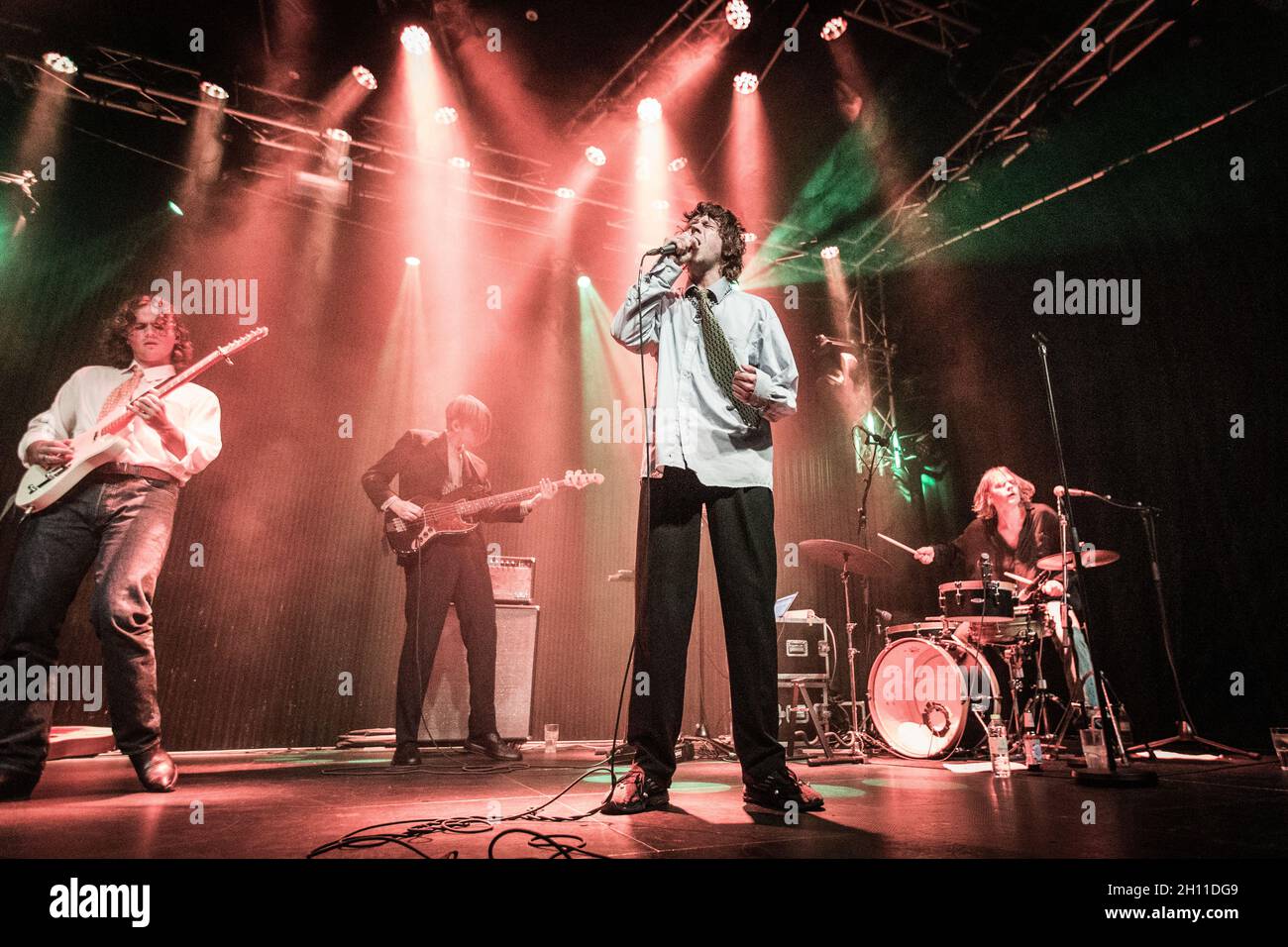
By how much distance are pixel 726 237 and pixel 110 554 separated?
8.98ft

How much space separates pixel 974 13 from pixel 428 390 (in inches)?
228

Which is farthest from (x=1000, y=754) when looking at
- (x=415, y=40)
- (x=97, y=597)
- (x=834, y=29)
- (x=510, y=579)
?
(x=415, y=40)

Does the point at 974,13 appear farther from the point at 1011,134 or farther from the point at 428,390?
the point at 428,390

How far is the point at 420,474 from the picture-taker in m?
4.73

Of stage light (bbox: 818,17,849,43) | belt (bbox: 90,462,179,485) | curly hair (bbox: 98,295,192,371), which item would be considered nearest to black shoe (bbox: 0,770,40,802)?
belt (bbox: 90,462,179,485)

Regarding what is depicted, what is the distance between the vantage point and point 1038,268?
6184 millimetres

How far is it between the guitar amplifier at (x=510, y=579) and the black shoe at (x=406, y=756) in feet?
4.95

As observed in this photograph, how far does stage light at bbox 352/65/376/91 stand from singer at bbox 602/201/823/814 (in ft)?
15.3

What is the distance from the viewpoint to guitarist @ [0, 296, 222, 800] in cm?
257

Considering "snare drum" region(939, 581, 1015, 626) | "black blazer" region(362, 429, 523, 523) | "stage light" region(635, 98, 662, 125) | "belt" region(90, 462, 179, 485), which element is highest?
"stage light" region(635, 98, 662, 125)

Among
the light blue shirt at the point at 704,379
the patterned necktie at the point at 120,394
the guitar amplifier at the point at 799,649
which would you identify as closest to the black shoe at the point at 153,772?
the patterned necktie at the point at 120,394

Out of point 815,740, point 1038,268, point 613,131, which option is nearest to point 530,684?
point 815,740

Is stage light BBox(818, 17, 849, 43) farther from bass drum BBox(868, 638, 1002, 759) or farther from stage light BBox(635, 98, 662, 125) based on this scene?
bass drum BBox(868, 638, 1002, 759)

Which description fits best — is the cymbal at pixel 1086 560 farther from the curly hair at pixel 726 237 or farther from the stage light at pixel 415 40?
the stage light at pixel 415 40
